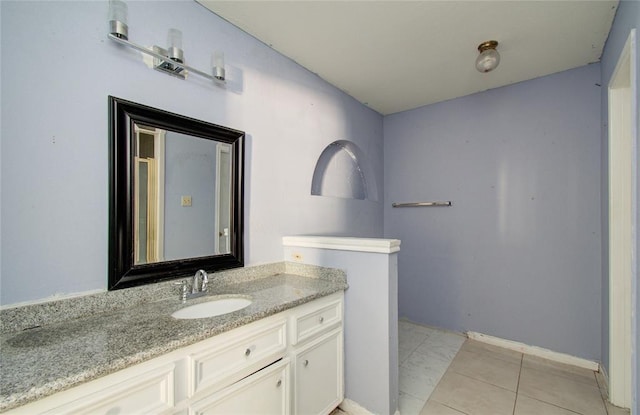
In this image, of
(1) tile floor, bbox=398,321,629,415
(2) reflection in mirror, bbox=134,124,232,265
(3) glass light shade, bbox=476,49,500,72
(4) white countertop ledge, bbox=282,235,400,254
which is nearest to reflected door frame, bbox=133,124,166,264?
(2) reflection in mirror, bbox=134,124,232,265

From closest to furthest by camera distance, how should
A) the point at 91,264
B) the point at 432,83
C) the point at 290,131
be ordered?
the point at 91,264 < the point at 290,131 < the point at 432,83

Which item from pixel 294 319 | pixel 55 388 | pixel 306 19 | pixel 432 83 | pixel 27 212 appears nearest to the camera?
pixel 55 388

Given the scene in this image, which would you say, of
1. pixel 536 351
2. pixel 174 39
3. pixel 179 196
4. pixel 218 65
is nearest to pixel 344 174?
pixel 218 65

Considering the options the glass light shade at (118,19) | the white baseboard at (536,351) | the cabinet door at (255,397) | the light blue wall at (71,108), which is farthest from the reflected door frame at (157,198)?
the white baseboard at (536,351)

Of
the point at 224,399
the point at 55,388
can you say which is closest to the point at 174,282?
the point at 224,399

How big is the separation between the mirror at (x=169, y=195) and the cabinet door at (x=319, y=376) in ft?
2.20

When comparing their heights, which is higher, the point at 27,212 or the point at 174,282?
the point at 27,212

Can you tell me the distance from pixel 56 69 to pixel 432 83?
2.60 metres

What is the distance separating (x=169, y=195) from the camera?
141 cm

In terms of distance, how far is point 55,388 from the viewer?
27.4 inches

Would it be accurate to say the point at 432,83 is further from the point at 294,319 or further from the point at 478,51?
the point at 294,319

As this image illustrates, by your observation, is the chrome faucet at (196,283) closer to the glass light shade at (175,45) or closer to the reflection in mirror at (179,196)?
the reflection in mirror at (179,196)

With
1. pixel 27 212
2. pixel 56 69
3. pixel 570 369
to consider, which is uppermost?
pixel 56 69

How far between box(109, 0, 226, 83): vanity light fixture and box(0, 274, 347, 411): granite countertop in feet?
3.84
